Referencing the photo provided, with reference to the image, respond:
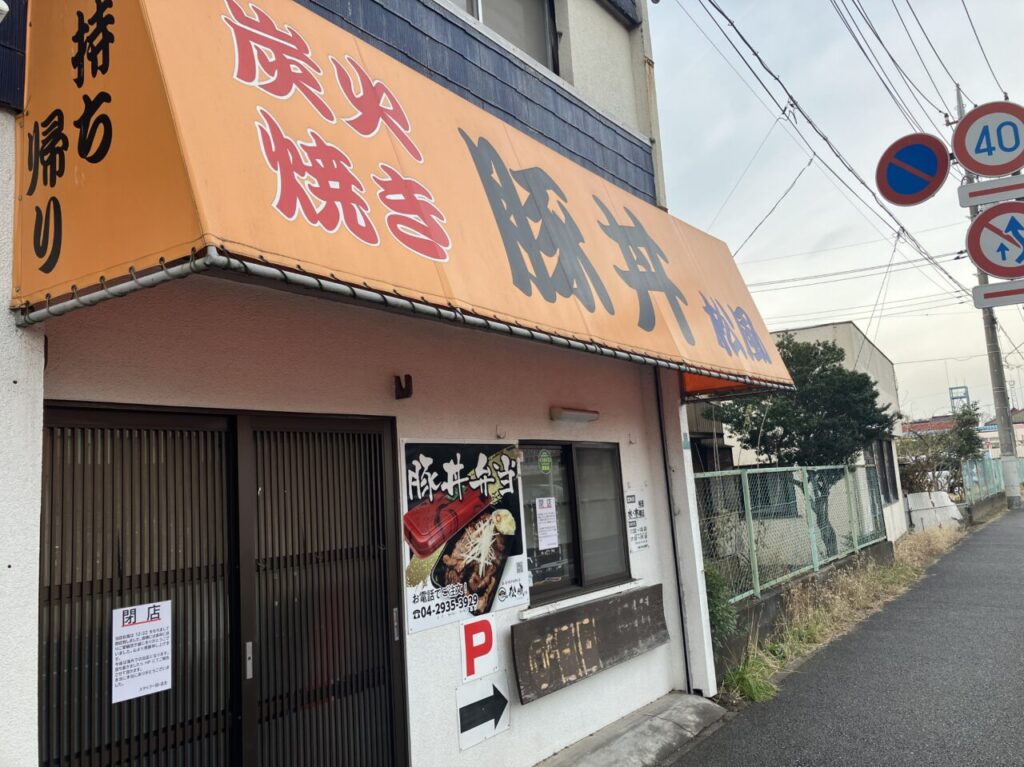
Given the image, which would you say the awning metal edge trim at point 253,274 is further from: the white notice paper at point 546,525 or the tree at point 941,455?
the tree at point 941,455

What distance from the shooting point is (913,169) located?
611cm

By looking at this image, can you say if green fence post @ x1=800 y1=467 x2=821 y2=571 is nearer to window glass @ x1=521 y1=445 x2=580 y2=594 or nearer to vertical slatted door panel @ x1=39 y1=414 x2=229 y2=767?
window glass @ x1=521 y1=445 x2=580 y2=594

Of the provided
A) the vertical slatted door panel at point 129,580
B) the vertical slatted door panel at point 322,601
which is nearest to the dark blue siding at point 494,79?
the vertical slatted door panel at point 322,601

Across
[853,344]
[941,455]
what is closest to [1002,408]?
[941,455]

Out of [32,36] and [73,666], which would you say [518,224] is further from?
[73,666]

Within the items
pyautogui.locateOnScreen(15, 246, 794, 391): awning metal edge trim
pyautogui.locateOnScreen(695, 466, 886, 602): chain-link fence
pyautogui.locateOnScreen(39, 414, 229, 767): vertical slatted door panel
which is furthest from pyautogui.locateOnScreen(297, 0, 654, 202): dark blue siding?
pyautogui.locateOnScreen(695, 466, 886, 602): chain-link fence

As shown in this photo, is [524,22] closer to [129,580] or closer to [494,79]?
[494,79]

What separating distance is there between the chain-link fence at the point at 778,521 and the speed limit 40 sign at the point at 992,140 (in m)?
3.93

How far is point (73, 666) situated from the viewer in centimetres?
296

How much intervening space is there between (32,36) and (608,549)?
206 inches

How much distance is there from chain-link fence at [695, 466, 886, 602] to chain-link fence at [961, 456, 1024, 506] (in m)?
13.1

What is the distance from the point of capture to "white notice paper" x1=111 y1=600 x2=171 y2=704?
3.10 meters

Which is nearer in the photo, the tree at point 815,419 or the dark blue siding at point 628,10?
the dark blue siding at point 628,10

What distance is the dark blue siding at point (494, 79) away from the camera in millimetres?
4562
